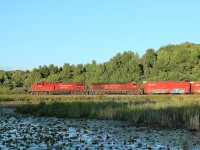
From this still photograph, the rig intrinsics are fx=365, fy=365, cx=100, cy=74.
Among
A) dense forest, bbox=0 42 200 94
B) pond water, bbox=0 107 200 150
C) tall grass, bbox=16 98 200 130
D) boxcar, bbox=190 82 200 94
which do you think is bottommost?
pond water, bbox=0 107 200 150

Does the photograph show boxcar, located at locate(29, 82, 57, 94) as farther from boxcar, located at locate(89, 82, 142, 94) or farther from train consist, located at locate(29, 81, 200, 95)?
boxcar, located at locate(89, 82, 142, 94)

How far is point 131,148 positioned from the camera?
65.1ft

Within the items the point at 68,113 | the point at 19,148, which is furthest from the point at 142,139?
the point at 68,113

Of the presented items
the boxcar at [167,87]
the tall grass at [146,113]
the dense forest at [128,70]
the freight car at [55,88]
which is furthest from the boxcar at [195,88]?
the tall grass at [146,113]

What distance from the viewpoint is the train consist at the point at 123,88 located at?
8850 cm

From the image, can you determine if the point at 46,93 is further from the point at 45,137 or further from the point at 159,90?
the point at 45,137

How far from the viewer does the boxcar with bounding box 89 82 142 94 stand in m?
90.1

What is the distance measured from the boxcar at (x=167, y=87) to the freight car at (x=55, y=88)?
16.7m

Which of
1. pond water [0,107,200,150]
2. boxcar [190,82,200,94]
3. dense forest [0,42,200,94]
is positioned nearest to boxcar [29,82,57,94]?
dense forest [0,42,200,94]

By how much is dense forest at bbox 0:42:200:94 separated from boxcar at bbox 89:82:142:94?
14064mm

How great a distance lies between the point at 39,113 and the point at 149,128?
17990 mm

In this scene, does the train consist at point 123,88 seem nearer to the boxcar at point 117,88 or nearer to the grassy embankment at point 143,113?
the boxcar at point 117,88

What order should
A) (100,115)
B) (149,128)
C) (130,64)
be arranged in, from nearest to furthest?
(149,128)
(100,115)
(130,64)

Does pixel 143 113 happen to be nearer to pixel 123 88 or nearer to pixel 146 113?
pixel 146 113
